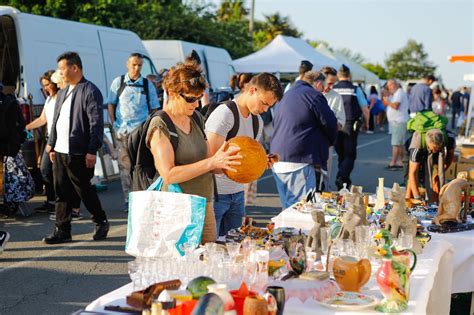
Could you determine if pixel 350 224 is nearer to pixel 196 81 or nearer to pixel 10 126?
pixel 196 81

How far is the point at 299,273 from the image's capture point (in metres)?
3.48

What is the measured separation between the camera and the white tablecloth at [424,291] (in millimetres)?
3086

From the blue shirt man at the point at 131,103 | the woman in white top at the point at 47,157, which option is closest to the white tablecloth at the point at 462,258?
the woman in white top at the point at 47,157

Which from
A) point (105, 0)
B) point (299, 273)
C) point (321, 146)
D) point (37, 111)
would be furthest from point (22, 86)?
point (105, 0)

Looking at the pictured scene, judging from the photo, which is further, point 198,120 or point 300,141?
point 300,141

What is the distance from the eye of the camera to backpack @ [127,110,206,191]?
4.01 meters

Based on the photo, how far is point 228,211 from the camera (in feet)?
17.1

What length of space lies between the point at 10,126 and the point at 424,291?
5.83m

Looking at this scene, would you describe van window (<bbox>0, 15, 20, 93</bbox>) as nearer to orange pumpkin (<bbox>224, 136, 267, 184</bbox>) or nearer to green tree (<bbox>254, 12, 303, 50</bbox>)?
orange pumpkin (<bbox>224, 136, 267, 184</bbox>)

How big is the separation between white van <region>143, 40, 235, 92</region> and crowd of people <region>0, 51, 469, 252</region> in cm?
694

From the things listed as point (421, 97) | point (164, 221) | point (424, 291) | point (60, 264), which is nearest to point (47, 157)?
point (60, 264)

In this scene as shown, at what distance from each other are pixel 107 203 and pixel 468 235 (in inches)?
239

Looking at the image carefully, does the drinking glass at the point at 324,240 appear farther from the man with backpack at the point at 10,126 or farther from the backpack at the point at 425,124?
the man with backpack at the point at 10,126

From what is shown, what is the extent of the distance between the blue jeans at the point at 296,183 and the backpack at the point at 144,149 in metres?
2.16
